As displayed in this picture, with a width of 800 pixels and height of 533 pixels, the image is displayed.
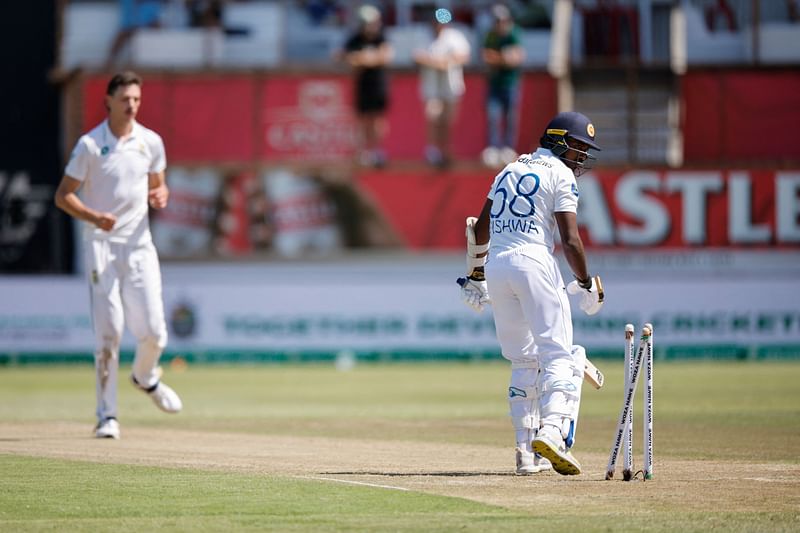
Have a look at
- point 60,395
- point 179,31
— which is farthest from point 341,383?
point 179,31

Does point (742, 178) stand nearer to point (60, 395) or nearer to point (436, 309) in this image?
point (436, 309)

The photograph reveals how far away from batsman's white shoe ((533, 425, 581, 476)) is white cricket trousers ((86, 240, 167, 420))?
442 cm

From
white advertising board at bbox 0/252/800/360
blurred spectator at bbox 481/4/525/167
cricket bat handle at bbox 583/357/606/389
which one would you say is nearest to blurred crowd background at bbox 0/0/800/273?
blurred spectator at bbox 481/4/525/167

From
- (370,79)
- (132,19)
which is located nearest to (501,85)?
(370,79)

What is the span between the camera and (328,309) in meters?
26.6

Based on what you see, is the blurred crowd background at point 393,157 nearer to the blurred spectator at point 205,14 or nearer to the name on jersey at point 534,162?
the blurred spectator at point 205,14

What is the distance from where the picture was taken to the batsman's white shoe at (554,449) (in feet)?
30.7

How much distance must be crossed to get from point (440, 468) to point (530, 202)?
6.22 feet

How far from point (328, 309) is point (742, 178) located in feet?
25.5

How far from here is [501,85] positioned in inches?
1073

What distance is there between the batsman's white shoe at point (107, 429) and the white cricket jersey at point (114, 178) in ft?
4.77

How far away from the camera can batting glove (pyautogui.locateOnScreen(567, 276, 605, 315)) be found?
9.88 m

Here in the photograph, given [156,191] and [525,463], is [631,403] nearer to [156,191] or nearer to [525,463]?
[525,463]

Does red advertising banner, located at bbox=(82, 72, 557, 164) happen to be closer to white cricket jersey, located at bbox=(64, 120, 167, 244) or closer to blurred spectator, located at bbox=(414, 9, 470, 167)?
blurred spectator, located at bbox=(414, 9, 470, 167)
